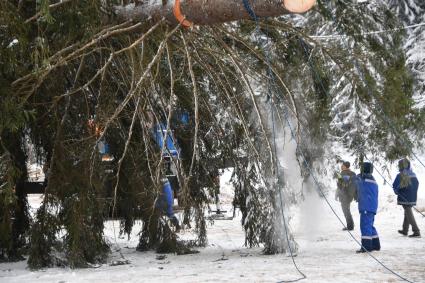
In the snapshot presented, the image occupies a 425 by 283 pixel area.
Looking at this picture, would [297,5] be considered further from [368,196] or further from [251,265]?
[368,196]

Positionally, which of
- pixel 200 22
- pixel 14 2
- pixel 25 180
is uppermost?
pixel 14 2

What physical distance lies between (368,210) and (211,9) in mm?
5282

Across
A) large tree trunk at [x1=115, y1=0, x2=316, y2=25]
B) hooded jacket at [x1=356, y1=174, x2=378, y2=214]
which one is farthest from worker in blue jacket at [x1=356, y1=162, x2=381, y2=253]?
large tree trunk at [x1=115, y1=0, x2=316, y2=25]

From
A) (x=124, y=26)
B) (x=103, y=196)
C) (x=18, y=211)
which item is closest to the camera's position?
(x=124, y=26)

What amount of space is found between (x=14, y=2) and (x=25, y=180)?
333cm

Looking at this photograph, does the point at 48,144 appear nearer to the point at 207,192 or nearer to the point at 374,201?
the point at 207,192

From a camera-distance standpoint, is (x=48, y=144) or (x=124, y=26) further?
(x=48, y=144)

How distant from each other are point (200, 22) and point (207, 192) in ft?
15.7

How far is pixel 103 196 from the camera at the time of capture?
322 inches

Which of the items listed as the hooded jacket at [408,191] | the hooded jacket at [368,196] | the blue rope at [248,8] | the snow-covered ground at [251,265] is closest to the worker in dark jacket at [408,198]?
the hooded jacket at [408,191]

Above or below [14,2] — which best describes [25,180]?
below

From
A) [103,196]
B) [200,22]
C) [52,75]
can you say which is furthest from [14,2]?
[103,196]

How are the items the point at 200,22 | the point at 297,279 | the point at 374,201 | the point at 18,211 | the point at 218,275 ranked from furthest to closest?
the point at 374,201 → the point at 18,211 → the point at 218,275 → the point at 297,279 → the point at 200,22

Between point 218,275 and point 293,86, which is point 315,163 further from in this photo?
point 218,275
